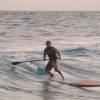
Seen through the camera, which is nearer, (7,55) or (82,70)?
(82,70)

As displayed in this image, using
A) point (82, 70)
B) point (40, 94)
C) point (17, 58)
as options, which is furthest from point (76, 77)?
point (17, 58)

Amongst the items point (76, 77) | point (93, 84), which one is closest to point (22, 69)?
point (76, 77)

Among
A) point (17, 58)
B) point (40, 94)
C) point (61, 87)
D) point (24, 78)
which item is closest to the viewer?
point (40, 94)

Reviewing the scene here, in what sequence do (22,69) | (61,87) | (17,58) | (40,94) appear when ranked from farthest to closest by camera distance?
(17,58) → (22,69) → (61,87) → (40,94)

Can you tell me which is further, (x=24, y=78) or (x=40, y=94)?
(x=24, y=78)

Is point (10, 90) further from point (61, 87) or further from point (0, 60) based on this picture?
point (0, 60)

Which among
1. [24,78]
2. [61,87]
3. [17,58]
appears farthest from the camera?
[17,58]

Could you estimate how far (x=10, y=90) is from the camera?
17.7 metres

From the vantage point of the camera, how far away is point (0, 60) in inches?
1075

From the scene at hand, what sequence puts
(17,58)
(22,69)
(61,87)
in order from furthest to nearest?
(17,58), (22,69), (61,87)

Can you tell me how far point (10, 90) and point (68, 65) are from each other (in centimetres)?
945

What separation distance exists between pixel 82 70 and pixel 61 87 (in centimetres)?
629

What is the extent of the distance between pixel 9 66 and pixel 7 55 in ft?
18.5

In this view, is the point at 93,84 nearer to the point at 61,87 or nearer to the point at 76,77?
the point at 61,87
